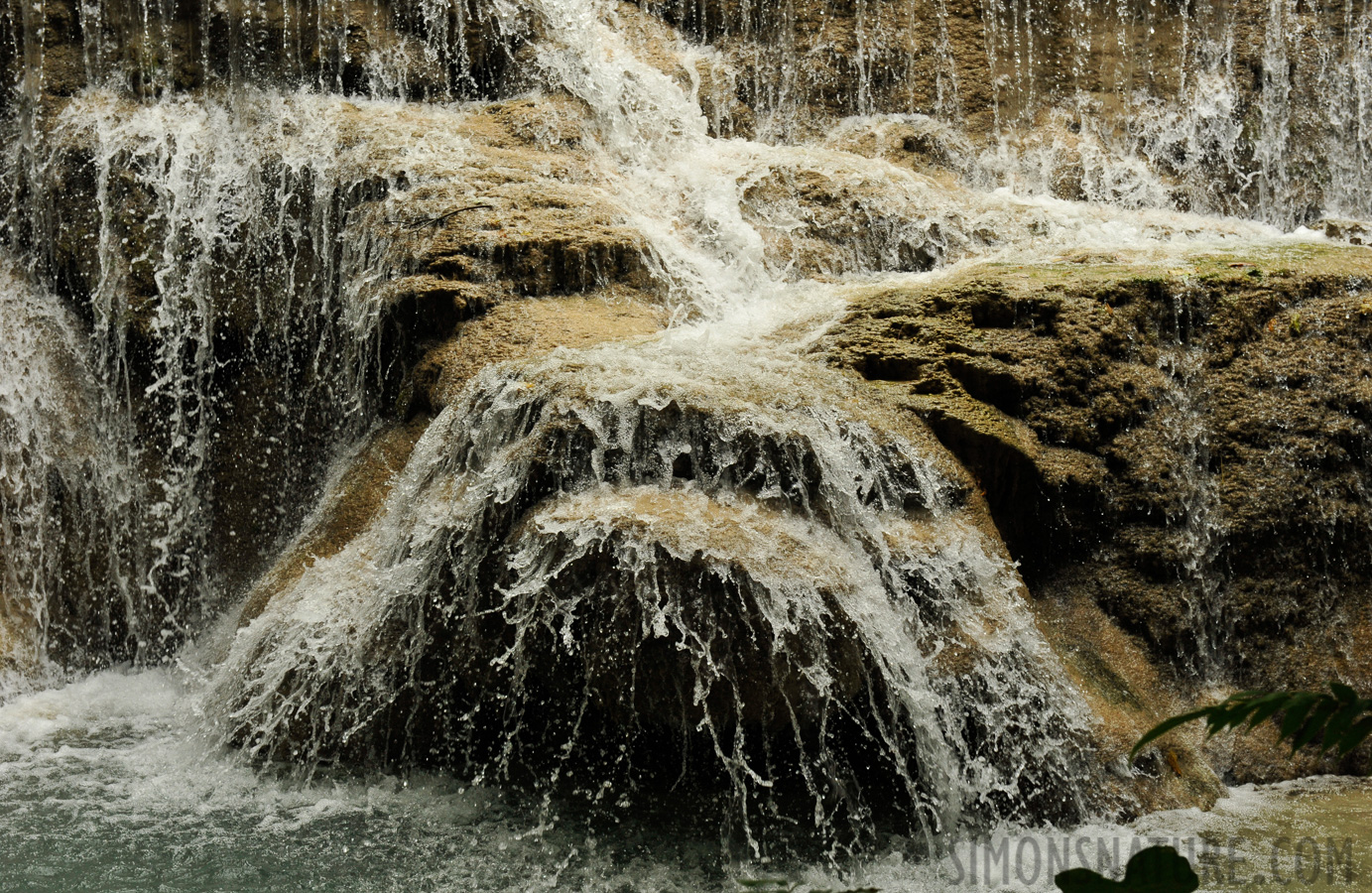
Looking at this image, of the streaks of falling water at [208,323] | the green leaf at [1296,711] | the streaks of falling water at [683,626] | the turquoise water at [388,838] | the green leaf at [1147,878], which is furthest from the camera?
the streaks of falling water at [208,323]

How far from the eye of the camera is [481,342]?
5371 millimetres

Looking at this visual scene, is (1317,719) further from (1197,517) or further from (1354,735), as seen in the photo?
(1197,517)

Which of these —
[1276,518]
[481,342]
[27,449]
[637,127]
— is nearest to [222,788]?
[481,342]

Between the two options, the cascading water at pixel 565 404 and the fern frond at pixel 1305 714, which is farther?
the cascading water at pixel 565 404

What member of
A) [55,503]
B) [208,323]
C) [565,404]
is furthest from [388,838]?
[208,323]

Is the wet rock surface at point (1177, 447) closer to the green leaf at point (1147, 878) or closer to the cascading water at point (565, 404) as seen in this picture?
the cascading water at point (565, 404)

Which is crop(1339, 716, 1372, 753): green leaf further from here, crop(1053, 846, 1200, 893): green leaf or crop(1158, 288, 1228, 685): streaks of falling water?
crop(1158, 288, 1228, 685): streaks of falling water

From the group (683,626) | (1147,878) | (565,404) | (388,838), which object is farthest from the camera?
(565,404)

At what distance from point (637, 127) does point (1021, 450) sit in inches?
169

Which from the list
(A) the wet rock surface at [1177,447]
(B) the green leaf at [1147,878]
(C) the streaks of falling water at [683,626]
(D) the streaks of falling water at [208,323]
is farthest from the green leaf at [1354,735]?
(D) the streaks of falling water at [208,323]

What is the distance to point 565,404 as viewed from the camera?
4082mm

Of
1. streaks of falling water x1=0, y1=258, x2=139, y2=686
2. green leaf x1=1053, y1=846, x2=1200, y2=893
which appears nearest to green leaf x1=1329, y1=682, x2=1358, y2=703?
green leaf x1=1053, y1=846, x2=1200, y2=893

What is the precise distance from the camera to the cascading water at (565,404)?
3.79 m

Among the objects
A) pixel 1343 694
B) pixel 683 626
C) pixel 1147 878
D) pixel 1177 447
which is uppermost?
pixel 1343 694
